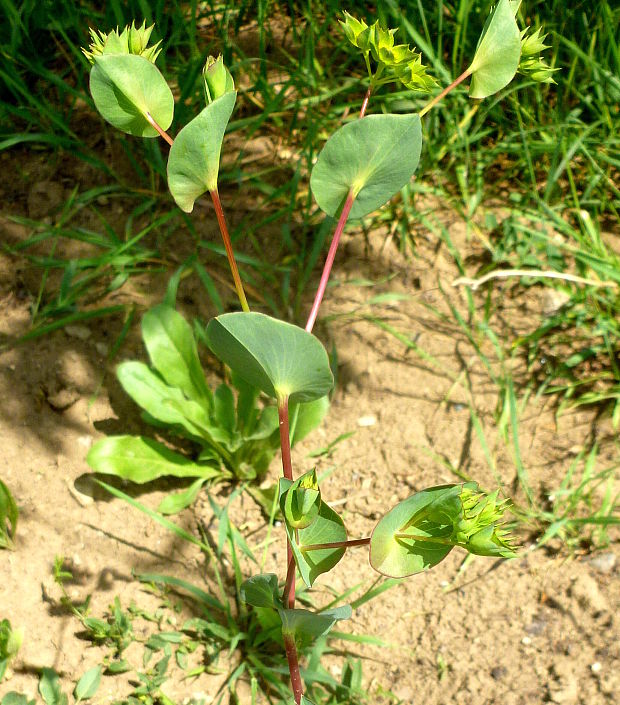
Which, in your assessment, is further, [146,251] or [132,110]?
[146,251]

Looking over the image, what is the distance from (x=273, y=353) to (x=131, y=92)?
0.36 meters

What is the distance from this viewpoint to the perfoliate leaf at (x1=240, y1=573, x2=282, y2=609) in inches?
45.4

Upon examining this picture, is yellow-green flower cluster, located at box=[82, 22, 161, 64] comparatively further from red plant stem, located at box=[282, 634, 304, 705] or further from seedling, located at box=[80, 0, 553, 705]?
red plant stem, located at box=[282, 634, 304, 705]


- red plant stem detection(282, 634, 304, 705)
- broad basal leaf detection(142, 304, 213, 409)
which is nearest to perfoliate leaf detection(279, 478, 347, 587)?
red plant stem detection(282, 634, 304, 705)

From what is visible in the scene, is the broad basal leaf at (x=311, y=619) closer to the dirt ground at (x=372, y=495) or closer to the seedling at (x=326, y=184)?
the seedling at (x=326, y=184)

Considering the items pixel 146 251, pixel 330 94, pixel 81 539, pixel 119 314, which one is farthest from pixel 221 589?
pixel 330 94

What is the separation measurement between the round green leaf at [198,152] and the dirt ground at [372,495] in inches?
41.8

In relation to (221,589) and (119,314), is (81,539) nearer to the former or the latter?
(221,589)

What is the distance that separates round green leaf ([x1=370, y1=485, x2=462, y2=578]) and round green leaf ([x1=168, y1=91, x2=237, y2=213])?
48cm

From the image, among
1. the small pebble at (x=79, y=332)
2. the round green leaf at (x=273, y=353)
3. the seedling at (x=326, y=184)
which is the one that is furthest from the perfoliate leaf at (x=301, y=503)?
the small pebble at (x=79, y=332)

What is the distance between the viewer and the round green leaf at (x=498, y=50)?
3.37 ft

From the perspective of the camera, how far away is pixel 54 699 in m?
1.54

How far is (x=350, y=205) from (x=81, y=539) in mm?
1127

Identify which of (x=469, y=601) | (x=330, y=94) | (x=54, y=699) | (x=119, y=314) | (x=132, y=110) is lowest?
(x=469, y=601)
